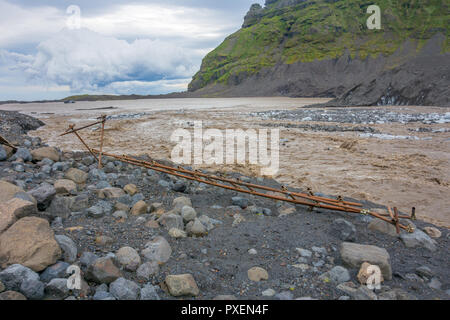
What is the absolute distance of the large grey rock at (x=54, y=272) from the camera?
2.56m

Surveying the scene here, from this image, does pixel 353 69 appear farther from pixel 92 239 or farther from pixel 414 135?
pixel 92 239

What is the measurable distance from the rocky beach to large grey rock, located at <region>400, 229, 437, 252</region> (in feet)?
0.04

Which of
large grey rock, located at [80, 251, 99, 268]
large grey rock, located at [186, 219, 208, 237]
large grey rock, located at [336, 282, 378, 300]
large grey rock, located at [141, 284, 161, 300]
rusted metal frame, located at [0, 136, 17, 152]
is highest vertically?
rusted metal frame, located at [0, 136, 17, 152]

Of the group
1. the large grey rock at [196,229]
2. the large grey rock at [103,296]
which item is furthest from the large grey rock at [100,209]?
the large grey rock at [103,296]

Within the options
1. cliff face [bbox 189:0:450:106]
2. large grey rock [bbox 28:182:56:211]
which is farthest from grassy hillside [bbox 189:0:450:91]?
large grey rock [bbox 28:182:56:211]

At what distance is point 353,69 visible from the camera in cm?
8562

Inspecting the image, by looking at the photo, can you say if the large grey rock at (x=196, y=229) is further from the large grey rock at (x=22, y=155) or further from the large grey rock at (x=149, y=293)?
the large grey rock at (x=22, y=155)

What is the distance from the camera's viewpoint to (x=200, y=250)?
341 cm

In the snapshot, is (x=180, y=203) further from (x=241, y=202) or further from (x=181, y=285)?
(x=181, y=285)

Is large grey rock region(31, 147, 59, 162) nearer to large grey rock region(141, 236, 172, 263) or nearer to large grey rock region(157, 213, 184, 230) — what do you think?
large grey rock region(157, 213, 184, 230)

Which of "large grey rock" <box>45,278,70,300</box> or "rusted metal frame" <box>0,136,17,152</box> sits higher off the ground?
"rusted metal frame" <box>0,136,17,152</box>

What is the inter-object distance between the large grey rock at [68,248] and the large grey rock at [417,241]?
3832mm

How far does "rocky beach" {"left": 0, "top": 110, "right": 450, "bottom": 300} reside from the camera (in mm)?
2607

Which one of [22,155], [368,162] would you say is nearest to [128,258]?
[22,155]
